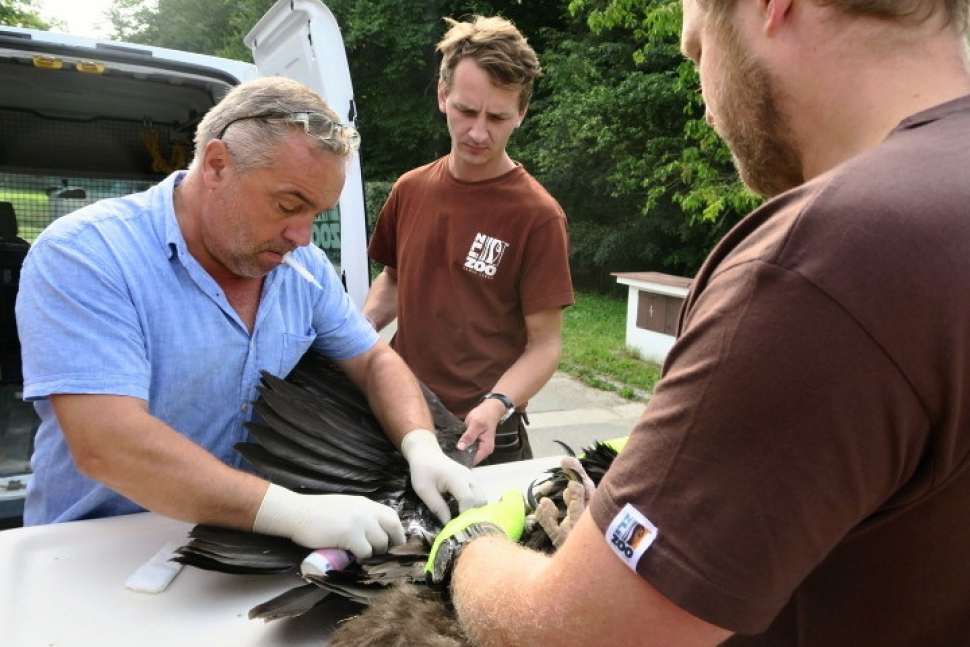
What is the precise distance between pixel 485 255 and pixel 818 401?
201 centimetres

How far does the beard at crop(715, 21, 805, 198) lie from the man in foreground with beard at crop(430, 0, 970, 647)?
48mm

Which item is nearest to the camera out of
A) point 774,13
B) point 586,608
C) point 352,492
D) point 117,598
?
point 586,608

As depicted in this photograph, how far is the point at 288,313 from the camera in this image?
77.1 inches

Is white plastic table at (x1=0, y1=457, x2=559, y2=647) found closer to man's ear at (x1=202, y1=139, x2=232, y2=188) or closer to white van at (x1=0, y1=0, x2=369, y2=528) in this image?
man's ear at (x1=202, y1=139, x2=232, y2=188)

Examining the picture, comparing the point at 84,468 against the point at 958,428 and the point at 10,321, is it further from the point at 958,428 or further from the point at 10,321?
the point at 10,321

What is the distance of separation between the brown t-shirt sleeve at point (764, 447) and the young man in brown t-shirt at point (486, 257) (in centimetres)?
178

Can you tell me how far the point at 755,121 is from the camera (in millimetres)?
951

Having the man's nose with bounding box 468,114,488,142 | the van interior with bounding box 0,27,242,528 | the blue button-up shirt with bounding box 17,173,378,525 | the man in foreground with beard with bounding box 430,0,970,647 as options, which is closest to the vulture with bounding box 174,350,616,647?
the blue button-up shirt with bounding box 17,173,378,525

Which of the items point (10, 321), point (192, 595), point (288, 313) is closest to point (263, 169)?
point (288, 313)

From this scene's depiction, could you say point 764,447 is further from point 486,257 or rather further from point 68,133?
point 68,133

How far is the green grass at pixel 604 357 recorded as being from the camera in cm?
746

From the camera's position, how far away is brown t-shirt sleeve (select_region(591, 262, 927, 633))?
0.65 meters

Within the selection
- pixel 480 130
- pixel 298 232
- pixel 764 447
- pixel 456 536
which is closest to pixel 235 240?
pixel 298 232

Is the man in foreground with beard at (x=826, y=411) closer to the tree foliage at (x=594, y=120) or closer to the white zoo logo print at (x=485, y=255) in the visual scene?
the white zoo logo print at (x=485, y=255)
